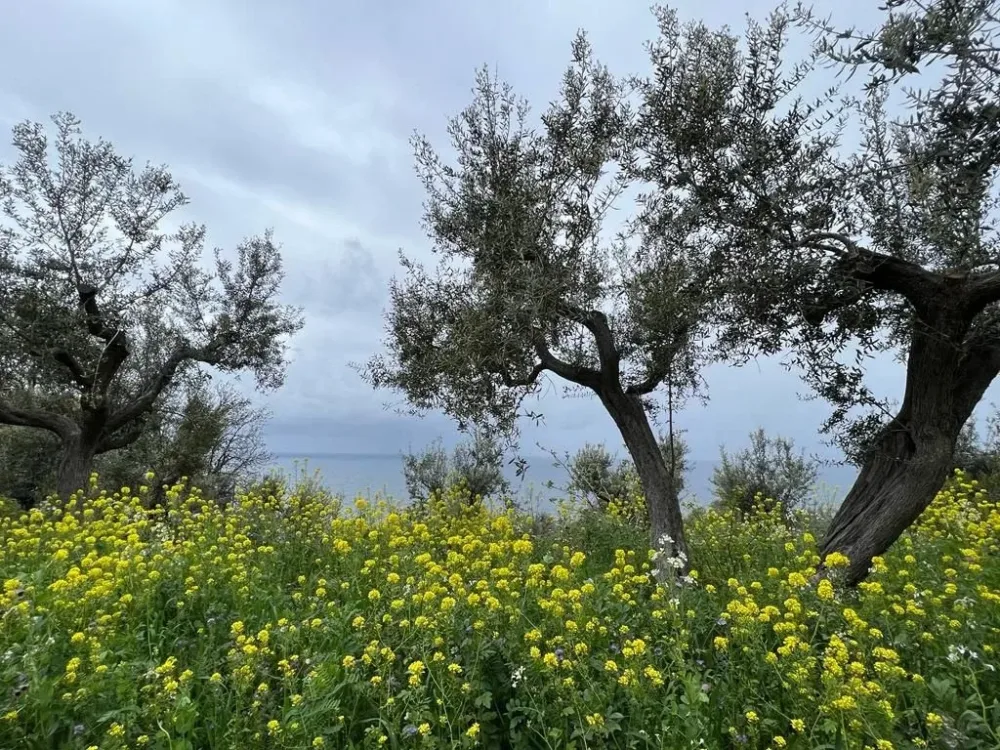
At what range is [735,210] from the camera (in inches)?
250

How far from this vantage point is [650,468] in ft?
26.2

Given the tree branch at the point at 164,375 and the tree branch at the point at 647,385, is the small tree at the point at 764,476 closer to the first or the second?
the tree branch at the point at 647,385

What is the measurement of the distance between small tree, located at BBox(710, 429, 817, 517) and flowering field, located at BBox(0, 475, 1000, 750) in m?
10.7

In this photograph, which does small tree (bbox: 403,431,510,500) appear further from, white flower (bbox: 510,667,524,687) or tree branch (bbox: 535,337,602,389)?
white flower (bbox: 510,667,524,687)

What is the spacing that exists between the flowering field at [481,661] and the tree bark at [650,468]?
160cm

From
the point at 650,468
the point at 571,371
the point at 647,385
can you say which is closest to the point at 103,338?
the point at 571,371

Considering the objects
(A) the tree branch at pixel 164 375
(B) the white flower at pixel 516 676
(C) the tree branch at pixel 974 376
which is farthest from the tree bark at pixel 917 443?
(A) the tree branch at pixel 164 375

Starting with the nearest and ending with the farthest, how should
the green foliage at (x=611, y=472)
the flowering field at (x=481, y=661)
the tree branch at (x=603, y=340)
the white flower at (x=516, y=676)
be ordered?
the flowering field at (x=481, y=661), the white flower at (x=516, y=676), the tree branch at (x=603, y=340), the green foliage at (x=611, y=472)

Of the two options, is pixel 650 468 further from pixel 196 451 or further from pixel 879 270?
pixel 196 451

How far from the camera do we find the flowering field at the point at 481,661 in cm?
331

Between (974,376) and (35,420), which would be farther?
(35,420)

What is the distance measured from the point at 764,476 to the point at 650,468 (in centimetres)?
1073

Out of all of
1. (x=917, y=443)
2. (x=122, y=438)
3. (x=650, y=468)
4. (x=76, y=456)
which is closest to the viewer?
(x=917, y=443)

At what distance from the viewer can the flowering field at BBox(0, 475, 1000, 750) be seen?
3307 mm
